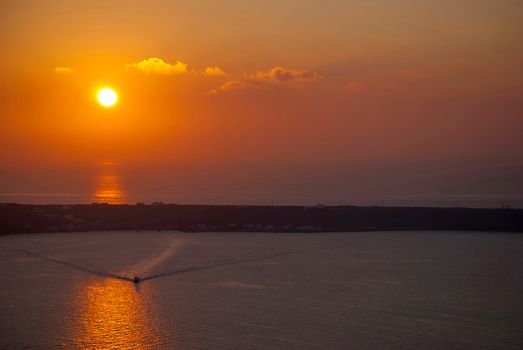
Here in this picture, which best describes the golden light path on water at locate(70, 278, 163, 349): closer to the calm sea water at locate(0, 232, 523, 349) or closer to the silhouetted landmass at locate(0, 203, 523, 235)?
the calm sea water at locate(0, 232, 523, 349)

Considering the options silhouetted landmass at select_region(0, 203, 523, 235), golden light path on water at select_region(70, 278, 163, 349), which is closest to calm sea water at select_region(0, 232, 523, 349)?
golden light path on water at select_region(70, 278, 163, 349)

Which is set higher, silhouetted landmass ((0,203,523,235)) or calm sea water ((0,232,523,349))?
silhouetted landmass ((0,203,523,235))

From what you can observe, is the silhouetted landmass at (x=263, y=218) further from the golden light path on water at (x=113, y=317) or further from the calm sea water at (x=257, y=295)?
the golden light path on water at (x=113, y=317)

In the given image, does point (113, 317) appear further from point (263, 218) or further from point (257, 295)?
point (263, 218)

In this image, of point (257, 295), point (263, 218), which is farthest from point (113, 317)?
point (263, 218)

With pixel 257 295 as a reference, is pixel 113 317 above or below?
below
